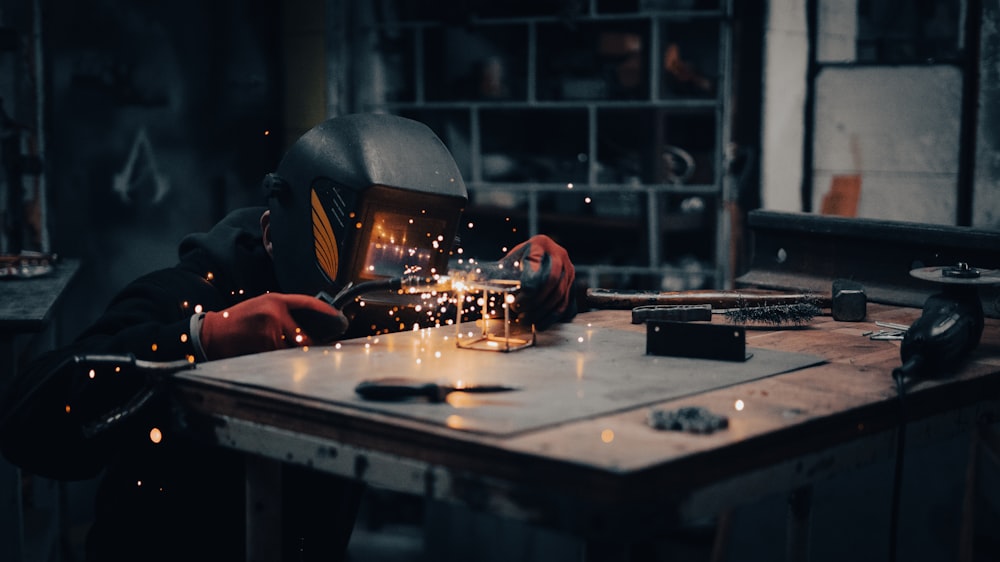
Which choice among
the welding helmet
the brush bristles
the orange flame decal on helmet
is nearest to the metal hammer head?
the brush bristles

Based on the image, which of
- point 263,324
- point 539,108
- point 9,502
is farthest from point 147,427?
point 539,108

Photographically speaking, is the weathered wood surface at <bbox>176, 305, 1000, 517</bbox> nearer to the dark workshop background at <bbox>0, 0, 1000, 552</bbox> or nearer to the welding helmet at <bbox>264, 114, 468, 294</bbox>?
the welding helmet at <bbox>264, 114, 468, 294</bbox>

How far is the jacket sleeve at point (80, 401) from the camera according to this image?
176 centimetres

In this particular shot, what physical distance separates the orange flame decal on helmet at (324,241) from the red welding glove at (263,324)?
159 mm

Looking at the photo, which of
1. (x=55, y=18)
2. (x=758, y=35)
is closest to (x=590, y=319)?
(x=758, y=35)

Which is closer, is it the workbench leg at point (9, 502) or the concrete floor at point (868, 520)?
the workbench leg at point (9, 502)

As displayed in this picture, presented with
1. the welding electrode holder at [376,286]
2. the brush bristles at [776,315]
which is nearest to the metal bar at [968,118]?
the brush bristles at [776,315]

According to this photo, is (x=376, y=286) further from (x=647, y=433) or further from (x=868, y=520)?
(x=868, y=520)

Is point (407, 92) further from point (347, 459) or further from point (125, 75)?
point (347, 459)

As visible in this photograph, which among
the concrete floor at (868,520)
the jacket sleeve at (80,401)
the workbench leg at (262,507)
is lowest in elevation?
the concrete floor at (868,520)

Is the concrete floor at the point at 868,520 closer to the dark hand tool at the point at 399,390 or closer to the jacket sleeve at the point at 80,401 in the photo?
the jacket sleeve at the point at 80,401

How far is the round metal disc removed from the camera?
199 centimetres

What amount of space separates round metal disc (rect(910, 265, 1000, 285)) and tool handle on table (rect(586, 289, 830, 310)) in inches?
17.1

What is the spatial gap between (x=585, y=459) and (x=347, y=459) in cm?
38
